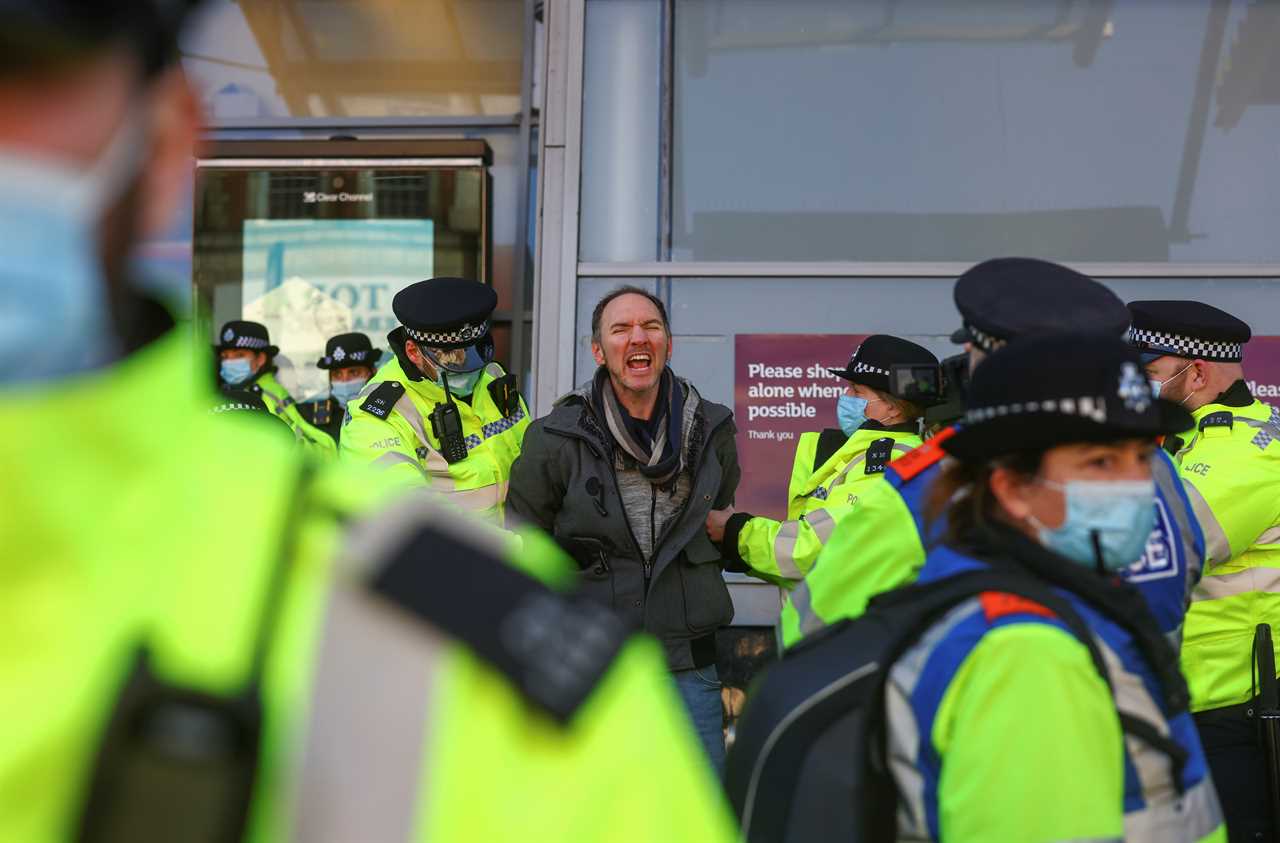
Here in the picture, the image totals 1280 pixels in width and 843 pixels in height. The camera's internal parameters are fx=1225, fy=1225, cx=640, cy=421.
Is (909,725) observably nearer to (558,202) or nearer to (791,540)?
(791,540)

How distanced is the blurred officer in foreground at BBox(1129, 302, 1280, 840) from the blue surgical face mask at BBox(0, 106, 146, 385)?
3620 mm

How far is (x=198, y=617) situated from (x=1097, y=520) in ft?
5.91

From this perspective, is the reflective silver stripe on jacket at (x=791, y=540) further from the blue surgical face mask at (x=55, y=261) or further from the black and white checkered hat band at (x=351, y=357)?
the black and white checkered hat band at (x=351, y=357)

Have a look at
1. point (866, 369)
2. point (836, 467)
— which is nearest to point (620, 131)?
point (866, 369)

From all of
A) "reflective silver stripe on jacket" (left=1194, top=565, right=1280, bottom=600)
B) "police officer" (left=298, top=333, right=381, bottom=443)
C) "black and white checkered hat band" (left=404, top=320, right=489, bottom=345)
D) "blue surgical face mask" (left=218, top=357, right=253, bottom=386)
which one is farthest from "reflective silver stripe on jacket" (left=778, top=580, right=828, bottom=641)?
"blue surgical face mask" (left=218, top=357, right=253, bottom=386)

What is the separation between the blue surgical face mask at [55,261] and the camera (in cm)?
74

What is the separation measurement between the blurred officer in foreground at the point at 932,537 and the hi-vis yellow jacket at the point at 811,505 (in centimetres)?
132

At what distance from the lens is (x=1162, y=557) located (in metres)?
2.47

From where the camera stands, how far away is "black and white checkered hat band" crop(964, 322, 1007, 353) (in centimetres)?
261

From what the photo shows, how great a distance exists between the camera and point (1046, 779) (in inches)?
68.8

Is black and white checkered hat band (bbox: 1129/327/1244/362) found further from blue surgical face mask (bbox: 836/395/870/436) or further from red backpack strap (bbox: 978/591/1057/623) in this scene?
red backpack strap (bbox: 978/591/1057/623)

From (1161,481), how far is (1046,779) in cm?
121

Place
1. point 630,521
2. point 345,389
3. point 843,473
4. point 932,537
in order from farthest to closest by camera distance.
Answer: point 345,389
point 843,473
point 630,521
point 932,537

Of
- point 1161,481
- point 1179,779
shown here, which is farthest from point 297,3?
point 1179,779
